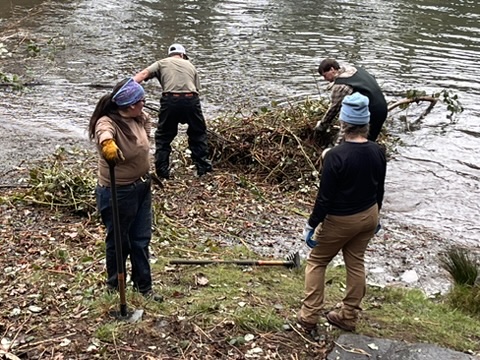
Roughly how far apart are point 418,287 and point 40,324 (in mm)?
3601

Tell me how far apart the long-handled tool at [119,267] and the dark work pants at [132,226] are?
32cm

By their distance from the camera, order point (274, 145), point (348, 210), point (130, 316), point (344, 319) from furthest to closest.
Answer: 1. point (274, 145)
2. point (344, 319)
3. point (130, 316)
4. point (348, 210)

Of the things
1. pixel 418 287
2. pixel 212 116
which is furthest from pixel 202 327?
pixel 212 116

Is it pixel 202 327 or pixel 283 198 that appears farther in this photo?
pixel 283 198

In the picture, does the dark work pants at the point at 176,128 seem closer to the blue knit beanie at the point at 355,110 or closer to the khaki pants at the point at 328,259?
the khaki pants at the point at 328,259

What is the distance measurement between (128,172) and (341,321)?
1.92 meters

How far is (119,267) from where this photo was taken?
423cm

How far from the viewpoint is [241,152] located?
884 cm

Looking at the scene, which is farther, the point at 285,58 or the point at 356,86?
the point at 285,58

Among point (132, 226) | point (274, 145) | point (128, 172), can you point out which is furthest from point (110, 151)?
point (274, 145)

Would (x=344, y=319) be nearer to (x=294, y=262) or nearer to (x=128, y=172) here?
(x=294, y=262)

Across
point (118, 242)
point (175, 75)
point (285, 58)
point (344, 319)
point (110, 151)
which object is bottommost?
point (285, 58)

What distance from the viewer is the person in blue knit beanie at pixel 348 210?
415 centimetres

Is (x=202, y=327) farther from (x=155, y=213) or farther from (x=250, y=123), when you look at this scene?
(x=250, y=123)
